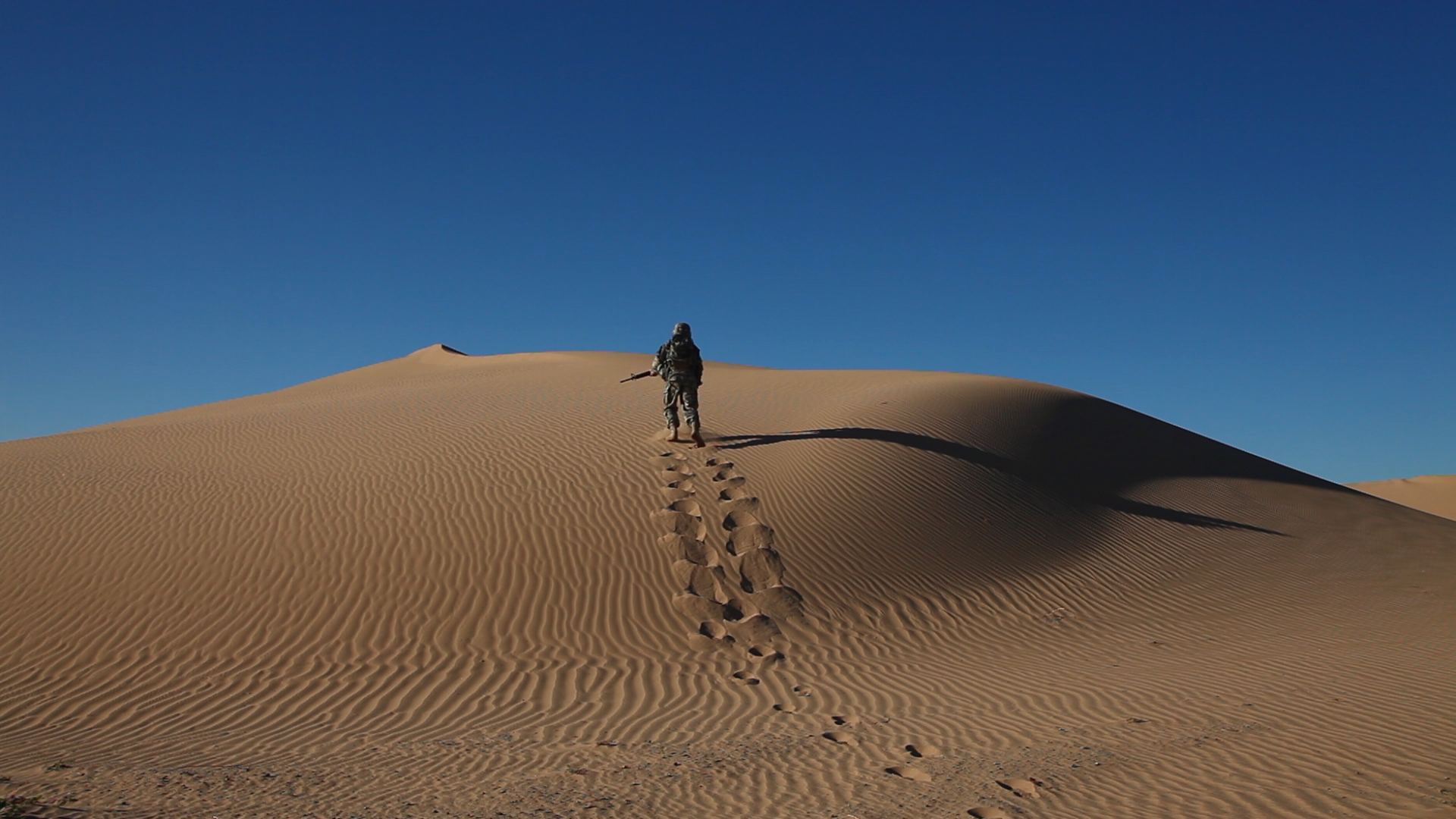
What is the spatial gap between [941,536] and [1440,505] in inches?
1830

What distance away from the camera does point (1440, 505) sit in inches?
1826

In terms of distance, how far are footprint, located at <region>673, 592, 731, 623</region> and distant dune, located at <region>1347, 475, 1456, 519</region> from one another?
46035 mm

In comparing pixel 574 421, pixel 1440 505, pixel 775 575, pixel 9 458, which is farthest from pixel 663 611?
pixel 1440 505

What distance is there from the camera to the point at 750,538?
12.5m

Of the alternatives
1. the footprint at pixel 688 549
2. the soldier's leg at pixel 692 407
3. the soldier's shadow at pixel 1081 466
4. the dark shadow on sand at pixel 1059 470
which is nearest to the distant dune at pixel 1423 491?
the soldier's shadow at pixel 1081 466

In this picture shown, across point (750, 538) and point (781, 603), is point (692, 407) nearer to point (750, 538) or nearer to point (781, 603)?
point (750, 538)

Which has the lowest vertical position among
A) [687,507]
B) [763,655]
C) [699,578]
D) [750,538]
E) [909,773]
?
[763,655]

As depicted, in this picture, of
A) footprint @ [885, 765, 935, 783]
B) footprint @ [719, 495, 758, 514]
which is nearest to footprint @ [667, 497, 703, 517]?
footprint @ [719, 495, 758, 514]

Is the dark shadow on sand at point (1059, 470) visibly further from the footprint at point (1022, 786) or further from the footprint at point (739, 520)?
the footprint at point (1022, 786)

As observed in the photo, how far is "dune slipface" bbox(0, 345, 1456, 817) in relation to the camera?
6.05 m

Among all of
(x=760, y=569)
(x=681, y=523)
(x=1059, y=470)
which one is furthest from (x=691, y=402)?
(x=1059, y=470)

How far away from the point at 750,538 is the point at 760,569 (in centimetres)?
75

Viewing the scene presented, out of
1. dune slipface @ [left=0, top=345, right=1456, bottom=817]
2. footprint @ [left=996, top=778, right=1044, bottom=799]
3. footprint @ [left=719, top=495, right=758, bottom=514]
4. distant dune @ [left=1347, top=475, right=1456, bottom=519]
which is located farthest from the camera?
distant dune @ [left=1347, top=475, right=1456, bottom=519]

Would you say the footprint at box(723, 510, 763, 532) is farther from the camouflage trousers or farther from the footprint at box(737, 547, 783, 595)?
the camouflage trousers
